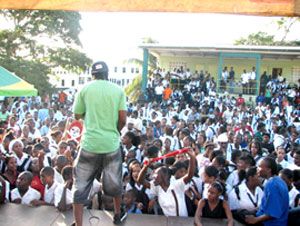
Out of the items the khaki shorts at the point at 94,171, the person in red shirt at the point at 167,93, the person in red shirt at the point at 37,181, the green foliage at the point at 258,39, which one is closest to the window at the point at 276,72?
the person in red shirt at the point at 167,93

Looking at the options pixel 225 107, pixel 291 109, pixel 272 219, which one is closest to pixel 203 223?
pixel 272 219

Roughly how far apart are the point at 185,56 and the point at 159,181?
57.4 ft

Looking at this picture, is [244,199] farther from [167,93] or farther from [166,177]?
[167,93]

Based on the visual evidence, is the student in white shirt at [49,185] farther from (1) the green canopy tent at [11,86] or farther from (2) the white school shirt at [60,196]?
(1) the green canopy tent at [11,86]

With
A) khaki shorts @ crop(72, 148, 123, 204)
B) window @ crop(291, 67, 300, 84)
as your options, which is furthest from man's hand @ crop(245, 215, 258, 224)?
window @ crop(291, 67, 300, 84)

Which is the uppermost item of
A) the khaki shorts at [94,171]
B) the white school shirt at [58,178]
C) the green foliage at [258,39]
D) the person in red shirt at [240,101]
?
the green foliage at [258,39]

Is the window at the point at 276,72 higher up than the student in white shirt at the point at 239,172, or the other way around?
the window at the point at 276,72

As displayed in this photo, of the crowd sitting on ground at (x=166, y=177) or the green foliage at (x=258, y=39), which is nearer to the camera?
the crowd sitting on ground at (x=166, y=177)

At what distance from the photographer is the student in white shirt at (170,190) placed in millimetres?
4410

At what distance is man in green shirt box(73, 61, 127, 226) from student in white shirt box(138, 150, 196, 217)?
1065mm

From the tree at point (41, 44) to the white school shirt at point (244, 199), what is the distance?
16.2 m

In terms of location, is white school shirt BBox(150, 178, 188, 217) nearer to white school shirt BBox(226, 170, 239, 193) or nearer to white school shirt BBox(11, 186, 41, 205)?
white school shirt BBox(226, 170, 239, 193)

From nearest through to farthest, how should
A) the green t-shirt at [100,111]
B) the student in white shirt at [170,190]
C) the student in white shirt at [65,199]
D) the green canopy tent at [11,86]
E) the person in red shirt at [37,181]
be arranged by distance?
the green t-shirt at [100,111], the student in white shirt at [65,199], the student in white shirt at [170,190], the person in red shirt at [37,181], the green canopy tent at [11,86]

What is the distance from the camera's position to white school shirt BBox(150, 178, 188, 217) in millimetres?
4414
